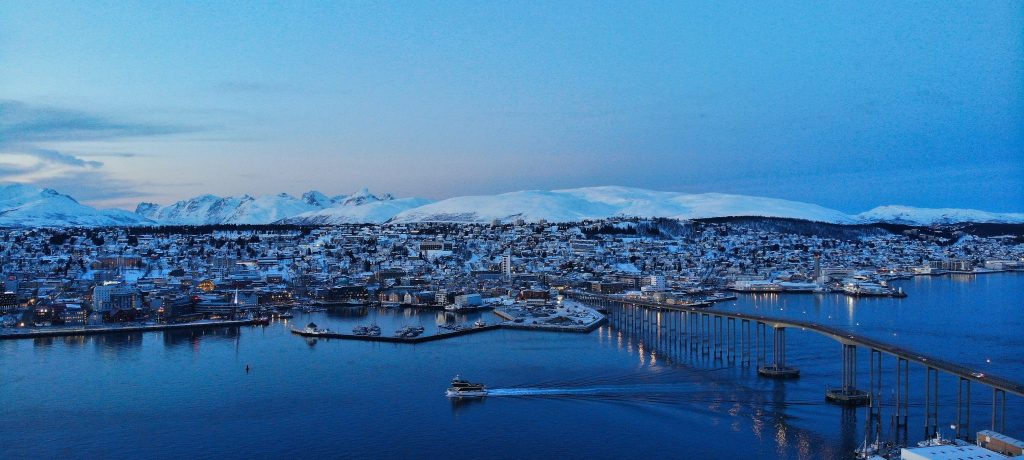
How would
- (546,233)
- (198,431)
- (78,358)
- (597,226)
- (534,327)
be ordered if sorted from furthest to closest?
(597,226), (546,233), (534,327), (78,358), (198,431)

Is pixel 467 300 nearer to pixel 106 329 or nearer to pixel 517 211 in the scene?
pixel 106 329

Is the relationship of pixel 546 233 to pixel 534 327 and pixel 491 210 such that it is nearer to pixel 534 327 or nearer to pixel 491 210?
pixel 491 210

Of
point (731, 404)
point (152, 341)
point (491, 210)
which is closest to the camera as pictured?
point (731, 404)

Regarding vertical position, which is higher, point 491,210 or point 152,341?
point 491,210

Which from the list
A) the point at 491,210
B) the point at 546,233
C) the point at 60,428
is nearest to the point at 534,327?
the point at 60,428

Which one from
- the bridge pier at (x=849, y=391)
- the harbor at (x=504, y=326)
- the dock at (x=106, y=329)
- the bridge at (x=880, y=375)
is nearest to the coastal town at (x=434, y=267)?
the dock at (x=106, y=329)

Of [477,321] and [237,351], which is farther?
[477,321]

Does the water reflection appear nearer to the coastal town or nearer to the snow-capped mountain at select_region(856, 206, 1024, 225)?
the coastal town
